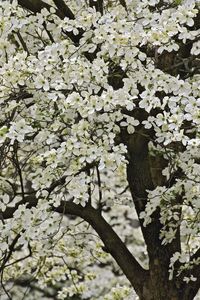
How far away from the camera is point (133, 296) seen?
5270 mm

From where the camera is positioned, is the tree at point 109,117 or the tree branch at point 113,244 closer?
the tree at point 109,117

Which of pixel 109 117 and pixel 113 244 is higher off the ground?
pixel 113 244

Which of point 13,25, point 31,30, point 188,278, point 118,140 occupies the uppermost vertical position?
point 31,30

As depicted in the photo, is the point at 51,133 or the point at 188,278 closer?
the point at 51,133

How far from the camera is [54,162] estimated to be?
129 inches

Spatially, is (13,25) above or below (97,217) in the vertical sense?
above

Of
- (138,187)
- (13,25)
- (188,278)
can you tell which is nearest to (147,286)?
(188,278)

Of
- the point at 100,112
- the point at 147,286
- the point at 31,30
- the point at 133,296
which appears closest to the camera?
Result: the point at 100,112

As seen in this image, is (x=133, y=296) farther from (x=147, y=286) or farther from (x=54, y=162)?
(x=54, y=162)

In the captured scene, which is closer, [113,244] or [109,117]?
[109,117]

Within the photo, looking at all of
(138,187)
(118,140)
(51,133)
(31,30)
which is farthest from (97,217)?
(31,30)

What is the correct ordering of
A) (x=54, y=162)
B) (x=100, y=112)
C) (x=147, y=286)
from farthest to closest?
(x=147, y=286)
(x=100, y=112)
(x=54, y=162)

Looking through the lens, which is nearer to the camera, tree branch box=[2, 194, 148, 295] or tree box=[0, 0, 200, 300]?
tree box=[0, 0, 200, 300]

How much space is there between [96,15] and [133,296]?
2649 millimetres
